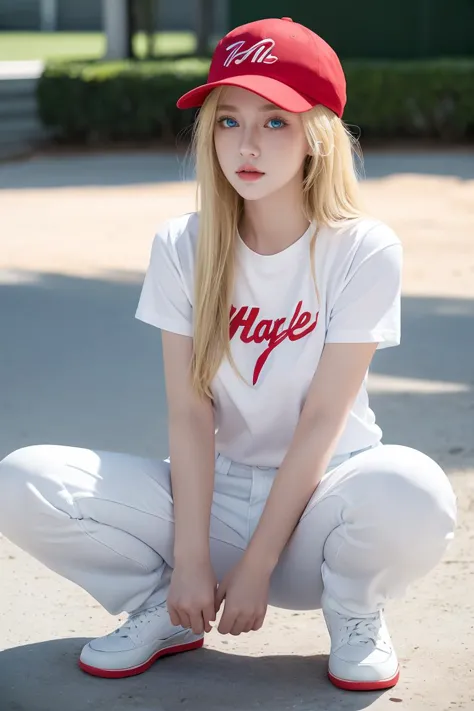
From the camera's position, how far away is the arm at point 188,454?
101 inches

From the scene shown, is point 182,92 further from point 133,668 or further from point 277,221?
point 133,668

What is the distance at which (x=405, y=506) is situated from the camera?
8.02ft

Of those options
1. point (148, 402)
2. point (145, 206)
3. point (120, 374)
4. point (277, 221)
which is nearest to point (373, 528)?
point (277, 221)

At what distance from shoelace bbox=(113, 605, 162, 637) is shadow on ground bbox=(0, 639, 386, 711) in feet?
0.30

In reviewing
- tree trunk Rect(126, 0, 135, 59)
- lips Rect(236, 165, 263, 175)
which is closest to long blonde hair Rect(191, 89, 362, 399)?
lips Rect(236, 165, 263, 175)

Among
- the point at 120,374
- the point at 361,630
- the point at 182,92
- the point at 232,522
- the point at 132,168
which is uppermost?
the point at 232,522

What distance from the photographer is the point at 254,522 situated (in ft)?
8.80

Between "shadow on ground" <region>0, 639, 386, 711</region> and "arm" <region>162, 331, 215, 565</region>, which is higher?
"arm" <region>162, 331, 215, 565</region>

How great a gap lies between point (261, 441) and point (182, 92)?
10.9 m

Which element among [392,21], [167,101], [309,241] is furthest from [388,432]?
[392,21]

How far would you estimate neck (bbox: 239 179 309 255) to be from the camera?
2705 mm

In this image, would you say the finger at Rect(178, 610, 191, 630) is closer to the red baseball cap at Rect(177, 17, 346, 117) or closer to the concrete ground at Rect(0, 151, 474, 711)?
the concrete ground at Rect(0, 151, 474, 711)

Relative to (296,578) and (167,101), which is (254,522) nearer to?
(296,578)

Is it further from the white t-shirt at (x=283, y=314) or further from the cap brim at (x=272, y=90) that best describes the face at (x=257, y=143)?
the white t-shirt at (x=283, y=314)
